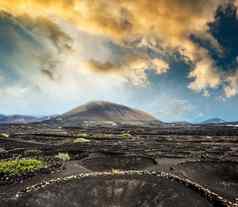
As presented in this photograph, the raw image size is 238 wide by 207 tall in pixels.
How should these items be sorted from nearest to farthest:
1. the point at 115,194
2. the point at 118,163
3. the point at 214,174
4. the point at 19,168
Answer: the point at 115,194
the point at 19,168
the point at 214,174
the point at 118,163

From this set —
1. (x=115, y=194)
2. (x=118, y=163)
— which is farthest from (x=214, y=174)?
(x=115, y=194)

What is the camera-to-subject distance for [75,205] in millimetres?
18938

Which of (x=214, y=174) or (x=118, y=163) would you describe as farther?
(x=118, y=163)

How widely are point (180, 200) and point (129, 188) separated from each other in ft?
13.8

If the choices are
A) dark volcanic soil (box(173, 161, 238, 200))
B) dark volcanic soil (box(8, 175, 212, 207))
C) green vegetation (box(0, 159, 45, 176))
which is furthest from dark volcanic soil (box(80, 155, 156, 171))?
dark volcanic soil (box(8, 175, 212, 207))

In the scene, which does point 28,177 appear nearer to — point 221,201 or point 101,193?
point 101,193

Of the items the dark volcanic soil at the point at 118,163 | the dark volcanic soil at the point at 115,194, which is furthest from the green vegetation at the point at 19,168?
the dark volcanic soil at the point at 115,194

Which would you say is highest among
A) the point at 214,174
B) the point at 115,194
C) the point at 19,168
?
the point at 214,174

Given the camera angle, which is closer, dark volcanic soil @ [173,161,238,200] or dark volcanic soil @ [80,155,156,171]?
dark volcanic soil @ [173,161,238,200]

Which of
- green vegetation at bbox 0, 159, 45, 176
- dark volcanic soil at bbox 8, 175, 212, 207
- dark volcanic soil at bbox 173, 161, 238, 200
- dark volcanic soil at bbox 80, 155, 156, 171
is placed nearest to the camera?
dark volcanic soil at bbox 8, 175, 212, 207

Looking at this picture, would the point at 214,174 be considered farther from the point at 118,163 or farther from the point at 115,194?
the point at 115,194

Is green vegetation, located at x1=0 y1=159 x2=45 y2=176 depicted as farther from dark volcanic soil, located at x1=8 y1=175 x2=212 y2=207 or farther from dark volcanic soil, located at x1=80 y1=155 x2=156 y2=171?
dark volcanic soil, located at x1=8 y1=175 x2=212 y2=207

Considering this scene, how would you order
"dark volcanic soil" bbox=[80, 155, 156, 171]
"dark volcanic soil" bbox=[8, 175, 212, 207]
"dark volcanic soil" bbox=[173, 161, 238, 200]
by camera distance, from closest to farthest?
"dark volcanic soil" bbox=[8, 175, 212, 207] < "dark volcanic soil" bbox=[173, 161, 238, 200] < "dark volcanic soil" bbox=[80, 155, 156, 171]

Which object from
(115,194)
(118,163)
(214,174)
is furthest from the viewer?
(118,163)
